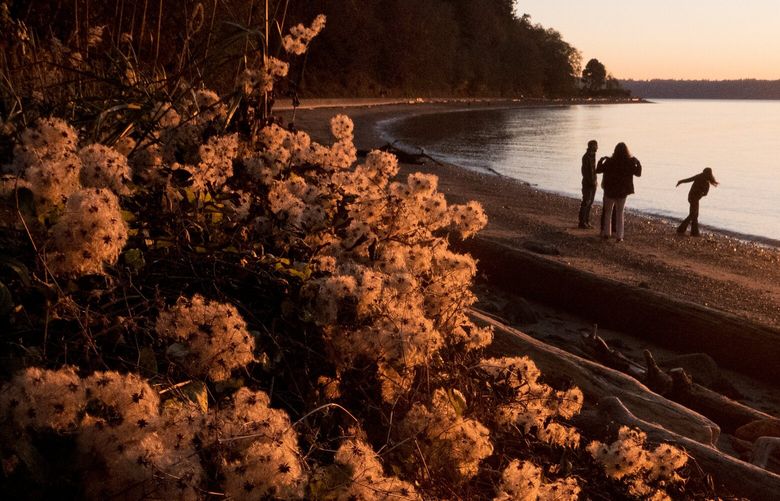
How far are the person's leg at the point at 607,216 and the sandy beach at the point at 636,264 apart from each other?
0.26 m

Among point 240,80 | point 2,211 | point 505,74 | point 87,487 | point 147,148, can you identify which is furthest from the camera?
point 505,74

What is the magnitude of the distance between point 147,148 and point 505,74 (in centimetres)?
13857

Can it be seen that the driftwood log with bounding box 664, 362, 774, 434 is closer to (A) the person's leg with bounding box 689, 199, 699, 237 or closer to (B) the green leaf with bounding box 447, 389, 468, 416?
(B) the green leaf with bounding box 447, 389, 468, 416

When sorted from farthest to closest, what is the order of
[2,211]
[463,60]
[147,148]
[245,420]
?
[463,60] → [147,148] → [2,211] → [245,420]

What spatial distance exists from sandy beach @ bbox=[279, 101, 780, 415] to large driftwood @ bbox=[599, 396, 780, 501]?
119cm

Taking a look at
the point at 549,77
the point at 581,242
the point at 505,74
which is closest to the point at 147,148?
the point at 581,242

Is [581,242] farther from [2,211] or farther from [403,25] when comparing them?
[403,25]

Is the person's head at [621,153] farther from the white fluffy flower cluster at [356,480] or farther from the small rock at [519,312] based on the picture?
the white fluffy flower cluster at [356,480]

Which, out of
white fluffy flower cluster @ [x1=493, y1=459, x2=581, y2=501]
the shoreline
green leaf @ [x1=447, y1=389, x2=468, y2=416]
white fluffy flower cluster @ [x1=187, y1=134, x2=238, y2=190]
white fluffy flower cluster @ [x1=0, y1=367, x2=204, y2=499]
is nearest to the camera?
white fluffy flower cluster @ [x1=0, y1=367, x2=204, y2=499]

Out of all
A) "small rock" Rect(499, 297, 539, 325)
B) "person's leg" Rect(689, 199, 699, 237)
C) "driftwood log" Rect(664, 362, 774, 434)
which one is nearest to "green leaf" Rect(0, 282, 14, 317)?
"driftwood log" Rect(664, 362, 774, 434)

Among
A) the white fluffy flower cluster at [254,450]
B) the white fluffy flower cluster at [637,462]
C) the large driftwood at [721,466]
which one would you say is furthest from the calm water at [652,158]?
the white fluffy flower cluster at [254,450]

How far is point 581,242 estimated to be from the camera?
15.2 metres

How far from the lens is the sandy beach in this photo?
7164 mm

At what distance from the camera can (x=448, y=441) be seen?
2.34m
